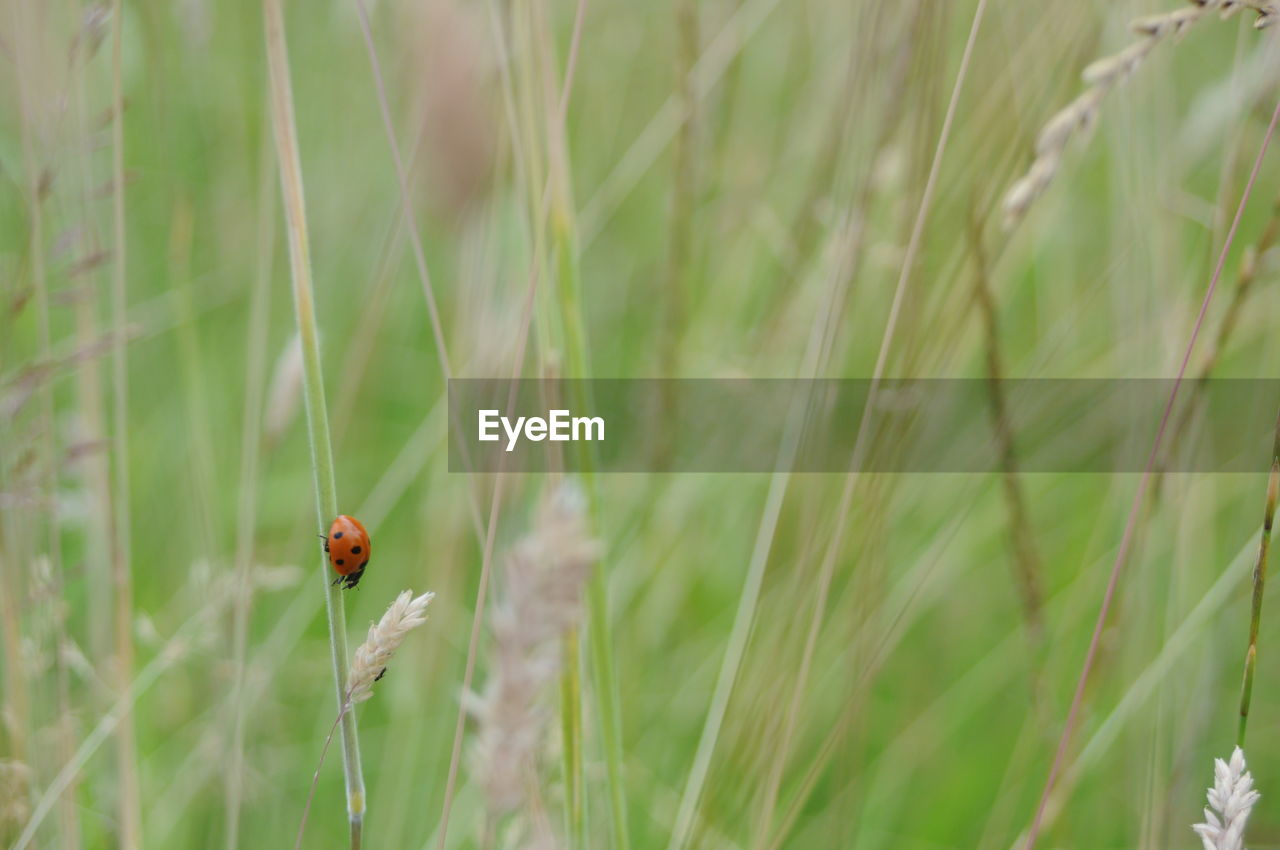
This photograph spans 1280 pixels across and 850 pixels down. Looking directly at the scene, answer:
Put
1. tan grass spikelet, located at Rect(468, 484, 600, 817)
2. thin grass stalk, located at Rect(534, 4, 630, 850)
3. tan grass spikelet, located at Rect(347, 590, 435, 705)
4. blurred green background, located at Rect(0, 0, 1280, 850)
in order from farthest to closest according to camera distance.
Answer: blurred green background, located at Rect(0, 0, 1280, 850) → thin grass stalk, located at Rect(534, 4, 630, 850) → tan grass spikelet, located at Rect(347, 590, 435, 705) → tan grass spikelet, located at Rect(468, 484, 600, 817)

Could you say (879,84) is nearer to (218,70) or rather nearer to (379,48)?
(379,48)

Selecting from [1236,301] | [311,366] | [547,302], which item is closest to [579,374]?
[547,302]

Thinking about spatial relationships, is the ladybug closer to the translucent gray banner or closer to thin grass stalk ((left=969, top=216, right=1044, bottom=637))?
the translucent gray banner

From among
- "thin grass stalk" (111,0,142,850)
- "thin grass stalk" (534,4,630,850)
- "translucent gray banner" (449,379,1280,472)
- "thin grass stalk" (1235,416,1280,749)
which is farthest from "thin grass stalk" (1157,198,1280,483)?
"thin grass stalk" (111,0,142,850)

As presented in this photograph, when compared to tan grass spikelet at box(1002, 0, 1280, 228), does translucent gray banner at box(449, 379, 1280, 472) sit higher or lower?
lower

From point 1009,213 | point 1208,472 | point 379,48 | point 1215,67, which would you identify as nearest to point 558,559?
point 1009,213

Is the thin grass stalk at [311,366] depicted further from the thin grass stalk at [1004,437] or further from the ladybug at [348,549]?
the thin grass stalk at [1004,437]

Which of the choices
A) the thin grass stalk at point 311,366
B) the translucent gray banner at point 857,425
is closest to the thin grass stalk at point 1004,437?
the translucent gray banner at point 857,425
